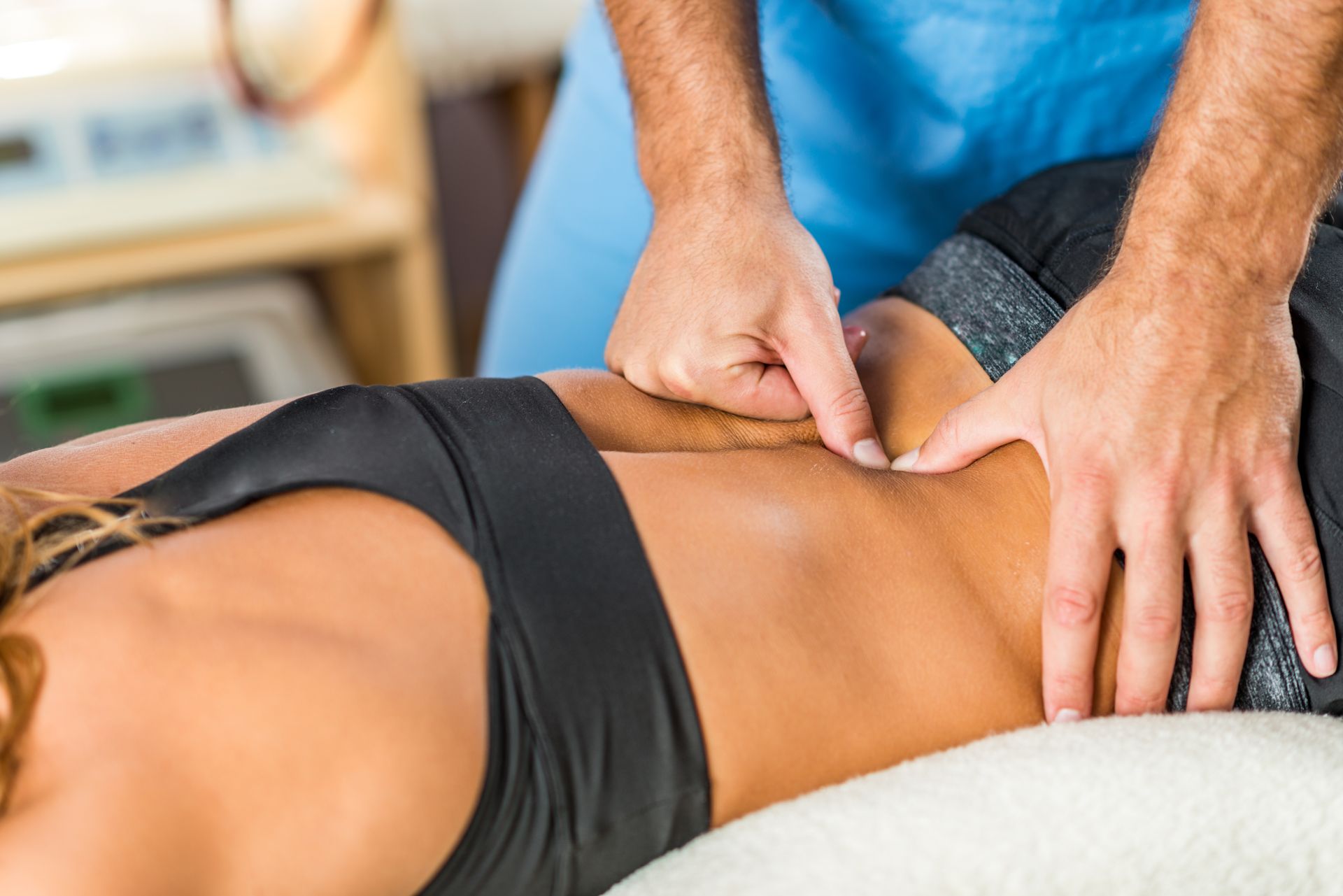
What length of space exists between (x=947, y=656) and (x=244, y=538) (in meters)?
0.40

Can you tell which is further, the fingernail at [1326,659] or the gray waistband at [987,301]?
the gray waistband at [987,301]

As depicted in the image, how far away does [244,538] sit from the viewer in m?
0.62

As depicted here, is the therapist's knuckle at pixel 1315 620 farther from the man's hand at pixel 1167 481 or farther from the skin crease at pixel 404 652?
the skin crease at pixel 404 652

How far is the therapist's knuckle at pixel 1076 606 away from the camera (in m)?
0.69

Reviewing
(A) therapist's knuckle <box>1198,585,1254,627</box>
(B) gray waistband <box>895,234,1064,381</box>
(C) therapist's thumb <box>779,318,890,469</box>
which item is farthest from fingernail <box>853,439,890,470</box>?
(A) therapist's knuckle <box>1198,585,1254,627</box>

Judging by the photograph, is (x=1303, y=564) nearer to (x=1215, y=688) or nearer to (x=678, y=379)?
(x=1215, y=688)

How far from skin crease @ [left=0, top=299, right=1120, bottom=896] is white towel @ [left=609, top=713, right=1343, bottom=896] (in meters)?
0.04

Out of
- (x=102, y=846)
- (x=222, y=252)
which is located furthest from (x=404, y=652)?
(x=222, y=252)

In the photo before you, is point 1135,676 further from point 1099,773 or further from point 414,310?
point 414,310

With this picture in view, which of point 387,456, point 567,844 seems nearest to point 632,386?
point 387,456

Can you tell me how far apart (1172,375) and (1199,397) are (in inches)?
0.8

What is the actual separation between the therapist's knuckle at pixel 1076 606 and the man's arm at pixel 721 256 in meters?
0.16

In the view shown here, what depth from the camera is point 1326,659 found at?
2.36ft

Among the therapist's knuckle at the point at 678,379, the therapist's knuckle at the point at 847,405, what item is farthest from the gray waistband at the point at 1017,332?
the therapist's knuckle at the point at 678,379
